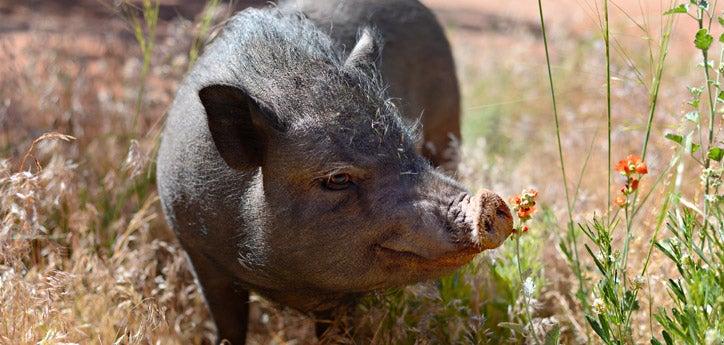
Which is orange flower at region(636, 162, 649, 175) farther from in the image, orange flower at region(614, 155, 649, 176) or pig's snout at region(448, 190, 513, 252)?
pig's snout at region(448, 190, 513, 252)

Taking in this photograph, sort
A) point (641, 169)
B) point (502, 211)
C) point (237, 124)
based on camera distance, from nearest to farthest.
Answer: point (641, 169) → point (502, 211) → point (237, 124)

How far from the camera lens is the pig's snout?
8.53 ft

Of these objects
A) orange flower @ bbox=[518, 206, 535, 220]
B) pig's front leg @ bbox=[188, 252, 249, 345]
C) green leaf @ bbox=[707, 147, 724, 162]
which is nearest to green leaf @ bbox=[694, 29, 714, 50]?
green leaf @ bbox=[707, 147, 724, 162]

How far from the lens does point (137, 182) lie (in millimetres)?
4398

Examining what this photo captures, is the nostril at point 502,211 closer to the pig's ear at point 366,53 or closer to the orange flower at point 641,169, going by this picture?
the orange flower at point 641,169

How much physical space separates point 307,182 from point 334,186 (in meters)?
0.09

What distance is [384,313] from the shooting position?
3.53 metres

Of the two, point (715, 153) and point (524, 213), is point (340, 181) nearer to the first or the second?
point (524, 213)

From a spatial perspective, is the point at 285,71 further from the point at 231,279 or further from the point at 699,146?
the point at 699,146

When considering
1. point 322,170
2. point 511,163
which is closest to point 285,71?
point 322,170

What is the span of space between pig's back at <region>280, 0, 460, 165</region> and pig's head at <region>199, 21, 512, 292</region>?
0.86 m

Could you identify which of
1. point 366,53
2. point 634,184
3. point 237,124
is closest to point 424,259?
point 634,184

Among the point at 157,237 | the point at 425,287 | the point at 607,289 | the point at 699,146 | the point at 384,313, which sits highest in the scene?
the point at 699,146

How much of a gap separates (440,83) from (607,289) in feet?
7.45
